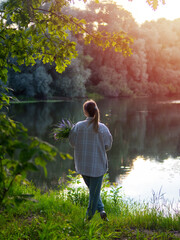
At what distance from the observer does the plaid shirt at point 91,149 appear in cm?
380

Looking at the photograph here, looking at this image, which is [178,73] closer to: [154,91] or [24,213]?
[154,91]

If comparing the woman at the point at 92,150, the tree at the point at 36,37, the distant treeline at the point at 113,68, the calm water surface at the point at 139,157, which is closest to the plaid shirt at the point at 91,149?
the woman at the point at 92,150

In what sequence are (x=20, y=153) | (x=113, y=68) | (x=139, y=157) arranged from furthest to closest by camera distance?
(x=113, y=68) → (x=139, y=157) → (x=20, y=153)

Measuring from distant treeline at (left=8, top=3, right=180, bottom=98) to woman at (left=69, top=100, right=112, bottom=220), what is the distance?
2146 centimetres

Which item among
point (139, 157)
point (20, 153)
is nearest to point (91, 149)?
point (20, 153)

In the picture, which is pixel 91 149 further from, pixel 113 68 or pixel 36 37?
pixel 113 68

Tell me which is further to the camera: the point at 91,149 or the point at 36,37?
the point at 91,149

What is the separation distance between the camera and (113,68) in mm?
44250

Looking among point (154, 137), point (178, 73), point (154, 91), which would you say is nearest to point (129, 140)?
point (154, 137)

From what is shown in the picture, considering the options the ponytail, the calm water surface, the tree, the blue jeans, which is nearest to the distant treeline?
the calm water surface

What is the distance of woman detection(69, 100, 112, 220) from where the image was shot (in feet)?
12.5

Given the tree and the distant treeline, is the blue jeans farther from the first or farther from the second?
the distant treeline

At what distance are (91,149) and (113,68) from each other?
41.2m

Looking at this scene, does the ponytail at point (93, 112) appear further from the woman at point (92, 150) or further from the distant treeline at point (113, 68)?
the distant treeline at point (113, 68)
